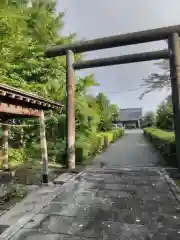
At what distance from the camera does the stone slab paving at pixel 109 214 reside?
336 cm

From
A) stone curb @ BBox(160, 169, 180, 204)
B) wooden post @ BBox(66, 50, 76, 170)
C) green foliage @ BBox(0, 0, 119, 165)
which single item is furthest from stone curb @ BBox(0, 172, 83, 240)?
green foliage @ BBox(0, 0, 119, 165)

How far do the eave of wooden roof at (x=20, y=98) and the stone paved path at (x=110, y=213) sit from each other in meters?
2.43

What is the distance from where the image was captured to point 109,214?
4105 millimetres

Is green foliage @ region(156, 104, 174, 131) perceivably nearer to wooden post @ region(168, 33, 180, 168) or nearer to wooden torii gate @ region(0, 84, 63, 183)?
wooden post @ region(168, 33, 180, 168)

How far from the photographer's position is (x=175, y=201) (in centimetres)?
476

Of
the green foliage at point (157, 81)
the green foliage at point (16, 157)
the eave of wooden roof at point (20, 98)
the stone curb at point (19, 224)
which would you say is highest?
the green foliage at point (157, 81)

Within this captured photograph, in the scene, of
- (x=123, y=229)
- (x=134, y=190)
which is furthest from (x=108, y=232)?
(x=134, y=190)

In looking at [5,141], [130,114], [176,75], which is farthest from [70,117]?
[130,114]

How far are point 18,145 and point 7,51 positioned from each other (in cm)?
499

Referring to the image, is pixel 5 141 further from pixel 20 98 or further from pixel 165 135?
pixel 165 135

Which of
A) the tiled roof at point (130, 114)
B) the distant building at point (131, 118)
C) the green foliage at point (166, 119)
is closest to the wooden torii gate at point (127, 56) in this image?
the green foliage at point (166, 119)

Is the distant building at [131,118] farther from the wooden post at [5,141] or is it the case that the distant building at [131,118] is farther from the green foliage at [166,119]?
the wooden post at [5,141]

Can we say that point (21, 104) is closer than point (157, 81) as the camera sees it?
Yes

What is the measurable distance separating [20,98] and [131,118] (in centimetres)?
5904
